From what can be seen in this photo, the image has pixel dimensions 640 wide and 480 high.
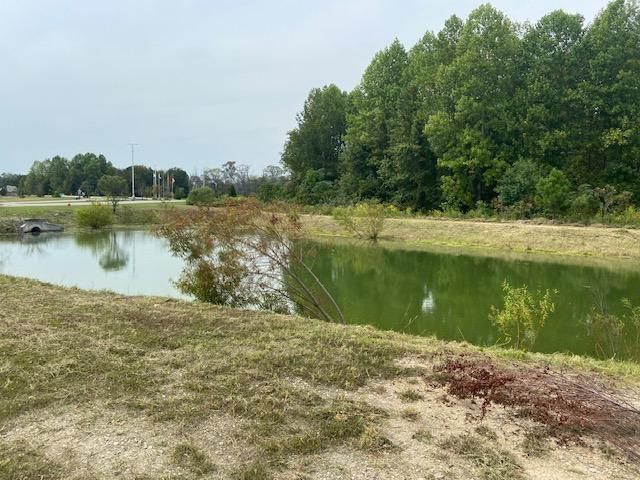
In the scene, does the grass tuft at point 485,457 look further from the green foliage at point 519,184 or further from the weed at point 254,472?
the green foliage at point 519,184

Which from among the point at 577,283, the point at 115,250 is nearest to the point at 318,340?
the point at 577,283

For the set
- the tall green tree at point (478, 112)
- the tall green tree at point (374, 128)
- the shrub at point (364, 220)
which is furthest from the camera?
the tall green tree at point (374, 128)

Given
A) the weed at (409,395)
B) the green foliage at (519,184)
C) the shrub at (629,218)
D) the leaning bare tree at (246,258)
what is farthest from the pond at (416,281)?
the green foliage at (519,184)

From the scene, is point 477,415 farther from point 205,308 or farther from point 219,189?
point 219,189

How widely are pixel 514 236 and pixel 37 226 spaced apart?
2908 centimetres

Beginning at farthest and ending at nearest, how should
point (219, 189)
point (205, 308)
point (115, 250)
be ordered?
point (219, 189) → point (115, 250) → point (205, 308)

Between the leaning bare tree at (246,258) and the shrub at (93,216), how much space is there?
28411 mm

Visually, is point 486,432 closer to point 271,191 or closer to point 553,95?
point 553,95

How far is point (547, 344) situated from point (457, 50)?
1129 inches

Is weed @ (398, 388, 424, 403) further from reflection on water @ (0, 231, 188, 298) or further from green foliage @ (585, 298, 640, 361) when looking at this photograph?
reflection on water @ (0, 231, 188, 298)

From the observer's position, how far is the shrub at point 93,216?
35000 millimetres

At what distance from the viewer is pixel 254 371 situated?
4.60 m

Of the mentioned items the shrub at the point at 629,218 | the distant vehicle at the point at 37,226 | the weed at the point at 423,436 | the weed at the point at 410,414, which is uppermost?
the shrub at the point at 629,218

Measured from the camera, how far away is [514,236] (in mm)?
23531
